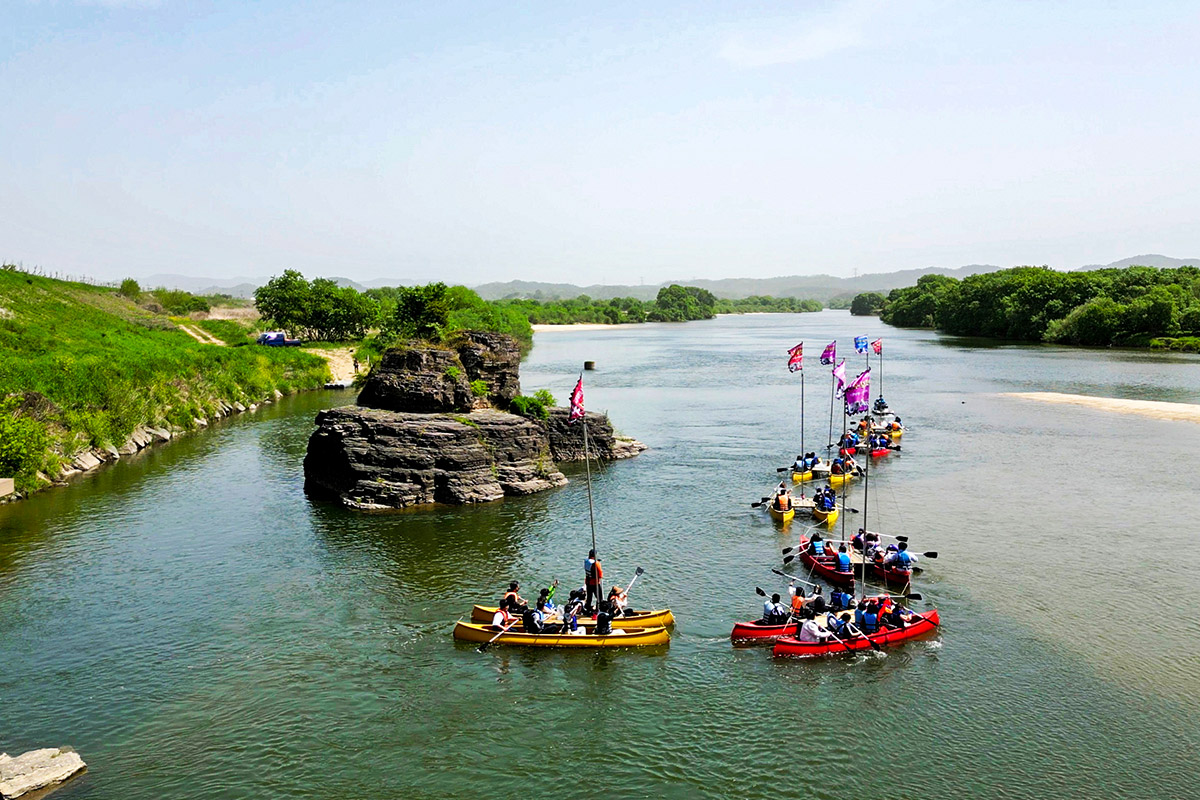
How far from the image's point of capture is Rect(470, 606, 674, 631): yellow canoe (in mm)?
30188

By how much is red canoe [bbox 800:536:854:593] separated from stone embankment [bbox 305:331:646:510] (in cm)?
1862

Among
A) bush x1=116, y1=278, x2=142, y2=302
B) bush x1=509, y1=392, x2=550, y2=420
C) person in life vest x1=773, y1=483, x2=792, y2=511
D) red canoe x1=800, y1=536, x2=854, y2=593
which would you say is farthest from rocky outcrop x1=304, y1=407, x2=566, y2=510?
bush x1=116, y1=278, x2=142, y2=302

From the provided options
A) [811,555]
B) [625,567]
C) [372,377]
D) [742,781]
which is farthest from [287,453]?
[742,781]

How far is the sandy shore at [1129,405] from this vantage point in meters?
73.9

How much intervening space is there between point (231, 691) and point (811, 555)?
24366 millimetres

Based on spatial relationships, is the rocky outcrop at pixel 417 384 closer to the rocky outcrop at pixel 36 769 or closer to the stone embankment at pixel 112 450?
the stone embankment at pixel 112 450

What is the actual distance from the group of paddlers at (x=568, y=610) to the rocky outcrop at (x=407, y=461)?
54.3 feet

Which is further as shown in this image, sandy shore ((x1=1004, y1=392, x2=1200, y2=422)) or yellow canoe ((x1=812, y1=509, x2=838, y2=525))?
sandy shore ((x1=1004, y1=392, x2=1200, y2=422))

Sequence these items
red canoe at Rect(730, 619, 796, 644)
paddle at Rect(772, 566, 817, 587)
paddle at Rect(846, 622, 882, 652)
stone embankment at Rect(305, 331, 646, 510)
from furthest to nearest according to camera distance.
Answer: stone embankment at Rect(305, 331, 646, 510)
paddle at Rect(772, 566, 817, 587)
red canoe at Rect(730, 619, 796, 644)
paddle at Rect(846, 622, 882, 652)

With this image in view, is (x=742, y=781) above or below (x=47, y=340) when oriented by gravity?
below

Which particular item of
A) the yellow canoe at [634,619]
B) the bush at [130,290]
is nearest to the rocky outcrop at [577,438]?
the yellow canoe at [634,619]

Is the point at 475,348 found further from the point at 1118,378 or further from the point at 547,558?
the point at 1118,378

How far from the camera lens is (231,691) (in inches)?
1040

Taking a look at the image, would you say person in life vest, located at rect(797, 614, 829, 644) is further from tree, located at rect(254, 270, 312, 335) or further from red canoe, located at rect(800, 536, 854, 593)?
tree, located at rect(254, 270, 312, 335)
